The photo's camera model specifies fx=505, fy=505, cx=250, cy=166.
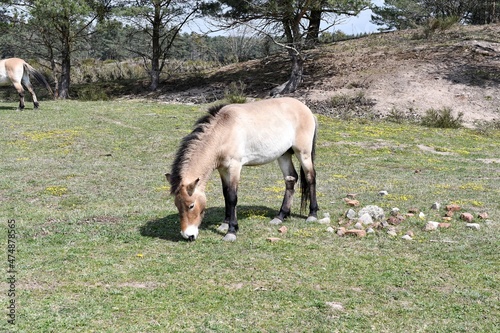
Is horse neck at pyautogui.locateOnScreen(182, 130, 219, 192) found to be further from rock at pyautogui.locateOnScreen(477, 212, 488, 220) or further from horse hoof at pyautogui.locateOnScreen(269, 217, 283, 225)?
rock at pyautogui.locateOnScreen(477, 212, 488, 220)

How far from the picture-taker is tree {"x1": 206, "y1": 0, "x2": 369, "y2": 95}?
938 inches

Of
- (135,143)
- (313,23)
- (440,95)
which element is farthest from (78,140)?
(313,23)

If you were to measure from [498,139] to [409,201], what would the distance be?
1156cm

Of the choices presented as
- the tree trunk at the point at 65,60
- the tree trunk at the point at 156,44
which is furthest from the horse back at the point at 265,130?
the tree trunk at the point at 65,60

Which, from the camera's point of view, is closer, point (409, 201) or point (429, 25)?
point (409, 201)

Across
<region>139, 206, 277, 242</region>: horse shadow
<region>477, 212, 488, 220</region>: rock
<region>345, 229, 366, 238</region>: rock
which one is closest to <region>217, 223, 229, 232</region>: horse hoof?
<region>139, 206, 277, 242</region>: horse shadow

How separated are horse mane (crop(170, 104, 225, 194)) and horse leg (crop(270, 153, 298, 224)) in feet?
5.26

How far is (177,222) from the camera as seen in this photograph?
7.34m

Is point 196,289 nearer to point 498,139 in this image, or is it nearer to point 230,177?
point 230,177

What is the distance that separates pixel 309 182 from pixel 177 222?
2.13 meters

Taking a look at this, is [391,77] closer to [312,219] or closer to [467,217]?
[467,217]

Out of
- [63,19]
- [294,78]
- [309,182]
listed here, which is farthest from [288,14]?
[309,182]

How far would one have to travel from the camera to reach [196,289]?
495cm

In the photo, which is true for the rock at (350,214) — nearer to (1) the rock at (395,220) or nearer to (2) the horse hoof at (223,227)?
(1) the rock at (395,220)
